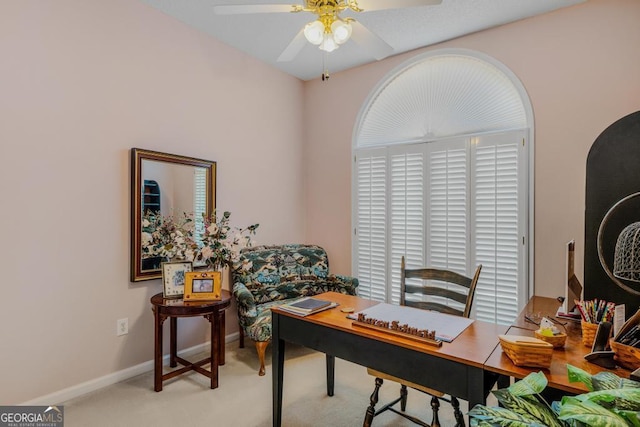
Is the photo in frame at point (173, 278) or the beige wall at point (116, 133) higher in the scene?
the beige wall at point (116, 133)

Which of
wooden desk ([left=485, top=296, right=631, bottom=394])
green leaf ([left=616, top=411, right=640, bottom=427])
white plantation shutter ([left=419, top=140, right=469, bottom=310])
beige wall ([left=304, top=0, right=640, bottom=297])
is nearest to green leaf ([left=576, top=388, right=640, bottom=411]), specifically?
green leaf ([left=616, top=411, right=640, bottom=427])

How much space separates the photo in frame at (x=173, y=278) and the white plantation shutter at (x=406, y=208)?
6.67 ft

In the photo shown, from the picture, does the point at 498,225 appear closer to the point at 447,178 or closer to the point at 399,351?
the point at 447,178

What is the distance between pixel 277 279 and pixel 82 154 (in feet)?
6.50

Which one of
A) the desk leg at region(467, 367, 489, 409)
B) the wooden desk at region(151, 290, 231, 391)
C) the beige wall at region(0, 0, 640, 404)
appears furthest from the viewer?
the wooden desk at region(151, 290, 231, 391)

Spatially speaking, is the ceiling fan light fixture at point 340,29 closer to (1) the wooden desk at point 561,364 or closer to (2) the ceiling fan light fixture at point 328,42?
(2) the ceiling fan light fixture at point 328,42

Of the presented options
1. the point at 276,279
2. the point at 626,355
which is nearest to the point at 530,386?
the point at 626,355

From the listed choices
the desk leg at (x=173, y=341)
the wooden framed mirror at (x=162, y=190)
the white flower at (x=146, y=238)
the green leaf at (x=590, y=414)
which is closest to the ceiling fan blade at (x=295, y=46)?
the wooden framed mirror at (x=162, y=190)

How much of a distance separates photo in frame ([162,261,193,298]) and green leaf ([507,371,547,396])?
2.34m

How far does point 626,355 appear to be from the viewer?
1.20m

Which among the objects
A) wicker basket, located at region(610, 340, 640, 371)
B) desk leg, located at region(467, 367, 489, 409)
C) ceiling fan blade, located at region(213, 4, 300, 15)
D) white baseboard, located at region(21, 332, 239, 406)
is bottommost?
white baseboard, located at region(21, 332, 239, 406)

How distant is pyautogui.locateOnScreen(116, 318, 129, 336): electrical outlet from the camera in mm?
2686

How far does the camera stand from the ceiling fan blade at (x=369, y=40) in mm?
1945

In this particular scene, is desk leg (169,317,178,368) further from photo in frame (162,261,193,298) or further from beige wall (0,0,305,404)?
photo in frame (162,261,193,298)
